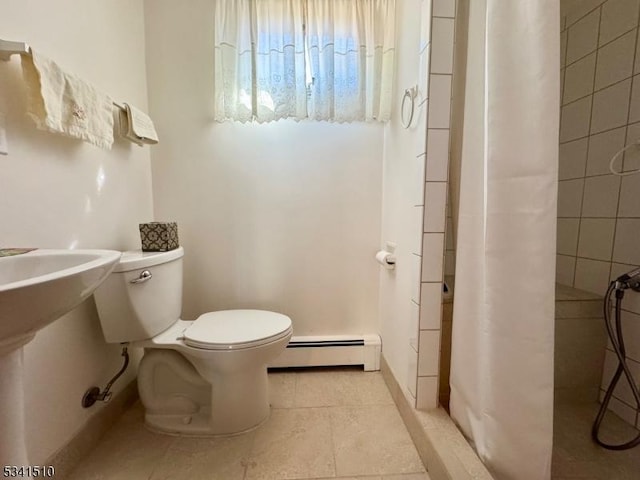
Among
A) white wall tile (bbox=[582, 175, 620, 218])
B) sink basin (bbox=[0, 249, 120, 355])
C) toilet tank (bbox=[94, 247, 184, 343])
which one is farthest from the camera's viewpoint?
white wall tile (bbox=[582, 175, 620, 218])

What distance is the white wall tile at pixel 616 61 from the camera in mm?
1244

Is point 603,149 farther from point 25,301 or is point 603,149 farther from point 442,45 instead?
point 25,301

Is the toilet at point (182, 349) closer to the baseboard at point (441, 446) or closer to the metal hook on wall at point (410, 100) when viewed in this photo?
the baseboard at point (441, 446)

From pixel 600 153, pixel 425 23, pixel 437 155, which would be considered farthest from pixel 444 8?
pixel 600 153

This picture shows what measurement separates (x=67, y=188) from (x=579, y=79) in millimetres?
2337

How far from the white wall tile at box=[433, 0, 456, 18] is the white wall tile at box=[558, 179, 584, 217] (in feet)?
3.57

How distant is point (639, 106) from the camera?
121 centimetres

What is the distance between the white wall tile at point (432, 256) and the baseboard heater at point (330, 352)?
29.7 inches

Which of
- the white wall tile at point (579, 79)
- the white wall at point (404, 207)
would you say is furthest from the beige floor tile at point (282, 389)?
the white wall tile at point (579, 79)

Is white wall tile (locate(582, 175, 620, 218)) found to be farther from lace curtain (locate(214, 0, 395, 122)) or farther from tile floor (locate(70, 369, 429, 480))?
tile floor (locate(70, 369, 429, 480))

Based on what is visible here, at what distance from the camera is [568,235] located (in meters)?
1.54

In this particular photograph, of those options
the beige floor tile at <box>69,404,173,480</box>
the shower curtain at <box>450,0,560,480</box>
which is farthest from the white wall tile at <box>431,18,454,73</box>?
the beige floor tile at <box>69,404,173,480</box>

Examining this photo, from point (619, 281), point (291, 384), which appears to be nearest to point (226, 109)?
point (291, 384)

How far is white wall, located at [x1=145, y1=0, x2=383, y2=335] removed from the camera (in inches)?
60.5
